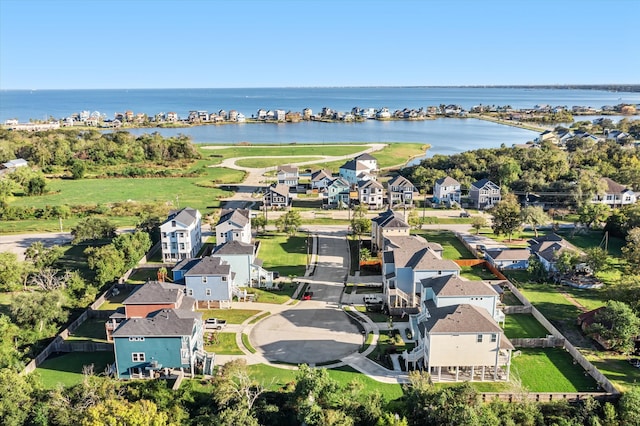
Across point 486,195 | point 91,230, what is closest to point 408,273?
point 91,230

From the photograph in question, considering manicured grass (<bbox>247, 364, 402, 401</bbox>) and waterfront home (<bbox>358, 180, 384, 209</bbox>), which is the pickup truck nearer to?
manicured grass (<bbox>247, 364, 402, 401</bbox>)

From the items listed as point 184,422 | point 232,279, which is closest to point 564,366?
point 184,422

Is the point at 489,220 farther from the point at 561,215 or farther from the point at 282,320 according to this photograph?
the point at 282,320

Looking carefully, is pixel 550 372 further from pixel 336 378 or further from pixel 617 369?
pixel 336 378

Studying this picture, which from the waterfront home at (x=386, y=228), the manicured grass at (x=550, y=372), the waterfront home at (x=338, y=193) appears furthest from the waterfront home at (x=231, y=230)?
the manicured grass at (x=550, y=372)

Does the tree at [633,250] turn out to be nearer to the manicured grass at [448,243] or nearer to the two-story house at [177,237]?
the manicured grass at [448,243]

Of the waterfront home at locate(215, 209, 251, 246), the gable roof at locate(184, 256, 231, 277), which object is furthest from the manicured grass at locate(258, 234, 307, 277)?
the gable roof at locate(184, 256, 231, 277)
